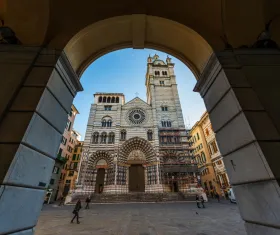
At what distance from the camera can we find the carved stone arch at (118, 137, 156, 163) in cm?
2223

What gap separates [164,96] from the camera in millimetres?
27766

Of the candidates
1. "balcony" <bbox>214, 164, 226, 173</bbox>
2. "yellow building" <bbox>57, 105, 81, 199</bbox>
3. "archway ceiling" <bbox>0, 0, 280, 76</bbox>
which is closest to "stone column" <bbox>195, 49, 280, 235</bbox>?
"archway ceiling" <bbox>0, 0, 280, 76</bbox>

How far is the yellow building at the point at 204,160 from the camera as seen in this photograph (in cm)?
2319

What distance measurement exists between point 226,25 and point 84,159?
74.6 ft

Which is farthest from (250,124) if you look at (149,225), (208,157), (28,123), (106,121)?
(208,157)

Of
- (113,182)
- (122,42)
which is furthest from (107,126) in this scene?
(122,42)

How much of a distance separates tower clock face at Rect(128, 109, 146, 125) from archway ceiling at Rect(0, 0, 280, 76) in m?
22.6

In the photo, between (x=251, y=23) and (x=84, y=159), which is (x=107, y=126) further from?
(x=251, y=23)

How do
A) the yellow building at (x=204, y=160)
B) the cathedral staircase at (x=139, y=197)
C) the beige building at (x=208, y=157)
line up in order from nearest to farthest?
the cathedral staircase at (x=139, y=197) → the beige building at (x=208, y=157) → the yellow building at (x=204, y=160)

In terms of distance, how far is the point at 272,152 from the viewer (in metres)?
1.50

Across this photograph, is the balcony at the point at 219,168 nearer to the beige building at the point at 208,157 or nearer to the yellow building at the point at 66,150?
the beige building at the point at 208,157

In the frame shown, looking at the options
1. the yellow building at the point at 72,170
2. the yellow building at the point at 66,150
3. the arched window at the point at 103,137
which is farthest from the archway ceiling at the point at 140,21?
the yellow building at the point at 72,170

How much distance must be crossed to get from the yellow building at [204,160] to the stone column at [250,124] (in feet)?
81.1

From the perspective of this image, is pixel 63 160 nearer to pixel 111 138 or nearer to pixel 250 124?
pixel 111 138
